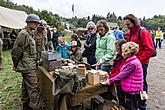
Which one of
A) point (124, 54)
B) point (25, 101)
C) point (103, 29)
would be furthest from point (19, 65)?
point (124, 54)

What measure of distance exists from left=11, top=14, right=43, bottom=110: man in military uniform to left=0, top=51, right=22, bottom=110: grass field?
0.71m

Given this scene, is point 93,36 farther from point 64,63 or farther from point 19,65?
point 19,65

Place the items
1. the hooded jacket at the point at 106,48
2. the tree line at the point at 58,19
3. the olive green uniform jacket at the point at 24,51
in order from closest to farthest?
1. the hooded jacket at the point at 106,48
2. the olive green uniform jacket at the point at 24,51
3. the tree line at the point at 58,19

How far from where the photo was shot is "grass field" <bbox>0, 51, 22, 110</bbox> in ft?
19.0

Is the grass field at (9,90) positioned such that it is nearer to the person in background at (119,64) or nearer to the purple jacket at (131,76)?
the person in background at (119,64)

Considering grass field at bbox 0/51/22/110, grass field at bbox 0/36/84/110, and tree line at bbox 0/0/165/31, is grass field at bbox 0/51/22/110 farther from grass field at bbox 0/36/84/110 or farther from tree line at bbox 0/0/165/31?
tree line at bbox 0/0/165/31

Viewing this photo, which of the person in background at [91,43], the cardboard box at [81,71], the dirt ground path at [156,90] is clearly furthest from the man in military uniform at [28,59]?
the dirt ground path at [156,90]

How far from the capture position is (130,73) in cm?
398

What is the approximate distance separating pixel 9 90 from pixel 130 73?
13.6 ft

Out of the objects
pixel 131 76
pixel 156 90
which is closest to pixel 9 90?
pixel 156 90

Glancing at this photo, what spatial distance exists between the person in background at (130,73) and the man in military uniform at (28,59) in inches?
68.4

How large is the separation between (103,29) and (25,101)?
2.19 meters

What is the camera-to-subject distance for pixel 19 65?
5008mm

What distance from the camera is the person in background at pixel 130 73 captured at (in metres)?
3.96
